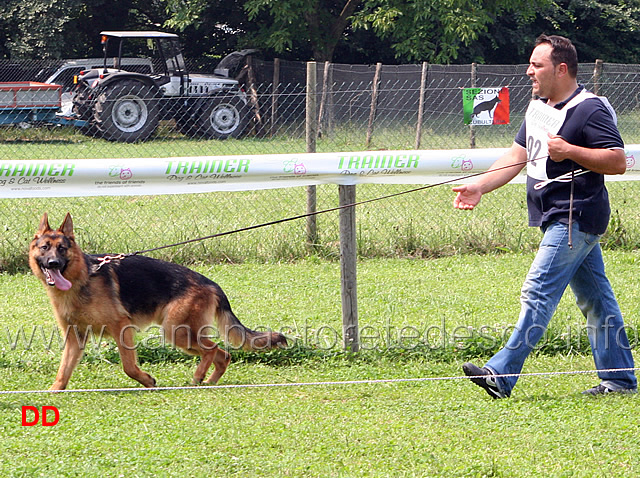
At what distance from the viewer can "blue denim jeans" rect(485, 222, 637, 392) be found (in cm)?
409

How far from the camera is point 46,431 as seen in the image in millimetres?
3752

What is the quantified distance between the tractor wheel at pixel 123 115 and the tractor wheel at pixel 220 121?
1072mm

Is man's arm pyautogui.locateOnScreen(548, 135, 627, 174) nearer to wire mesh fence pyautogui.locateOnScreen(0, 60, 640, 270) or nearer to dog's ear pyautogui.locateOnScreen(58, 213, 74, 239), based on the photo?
dog's ear pyautogui.locateOnScreen(58, 213, 74, 239)

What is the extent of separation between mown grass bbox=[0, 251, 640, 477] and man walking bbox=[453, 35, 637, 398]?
394mm

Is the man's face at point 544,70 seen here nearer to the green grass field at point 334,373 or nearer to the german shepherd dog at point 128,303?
the green grass field at point 334,373

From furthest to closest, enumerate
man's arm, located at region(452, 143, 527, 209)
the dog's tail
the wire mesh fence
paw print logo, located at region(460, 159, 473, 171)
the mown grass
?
the wire mesh fence → paw print logo, located at region(460, 159, 473, 171) → the dog's tail → man's arm, located at region(452, 143, 527, 209) → the mown grass

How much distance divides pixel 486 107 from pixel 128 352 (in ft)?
35.4

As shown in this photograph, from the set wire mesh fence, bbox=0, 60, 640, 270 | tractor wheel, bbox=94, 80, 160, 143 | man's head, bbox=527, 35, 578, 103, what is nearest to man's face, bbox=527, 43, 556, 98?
man's head, bbox=527, 35, 578, 103

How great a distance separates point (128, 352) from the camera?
14.8 ft

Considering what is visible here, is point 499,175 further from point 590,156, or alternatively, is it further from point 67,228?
point 67,228

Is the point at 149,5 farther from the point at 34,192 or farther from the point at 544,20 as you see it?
the point at 34,192

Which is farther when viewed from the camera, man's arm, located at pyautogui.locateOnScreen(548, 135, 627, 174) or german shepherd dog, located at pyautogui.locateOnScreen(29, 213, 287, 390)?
german shepherd dog, located at pyautogui.locateOnScreen(29, 213, 287, 390)

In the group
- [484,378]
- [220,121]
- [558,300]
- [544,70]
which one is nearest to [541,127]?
[544,70]

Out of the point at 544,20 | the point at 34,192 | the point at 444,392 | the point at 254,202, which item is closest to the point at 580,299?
the point at 444,392
